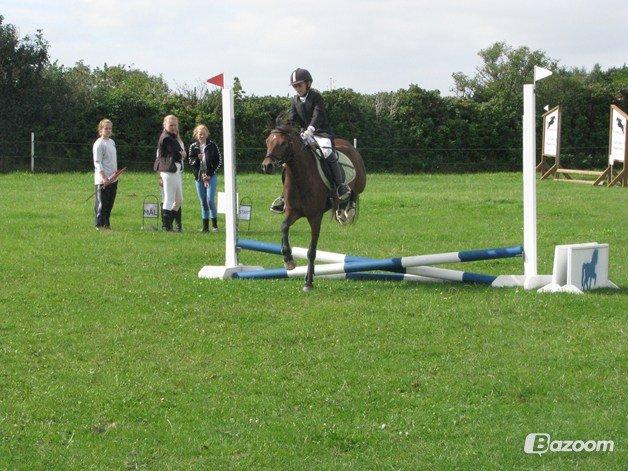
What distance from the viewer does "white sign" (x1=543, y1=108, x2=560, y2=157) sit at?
112 feet

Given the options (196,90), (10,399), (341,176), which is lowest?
(10,399)

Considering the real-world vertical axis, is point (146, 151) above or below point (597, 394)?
above

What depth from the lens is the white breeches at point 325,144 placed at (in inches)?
491

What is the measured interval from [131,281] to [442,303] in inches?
156

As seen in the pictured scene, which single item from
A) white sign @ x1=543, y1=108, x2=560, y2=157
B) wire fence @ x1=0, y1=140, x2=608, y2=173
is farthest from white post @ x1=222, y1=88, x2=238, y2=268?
white sign @ x1=543, y1=108, x2=560, y2=157

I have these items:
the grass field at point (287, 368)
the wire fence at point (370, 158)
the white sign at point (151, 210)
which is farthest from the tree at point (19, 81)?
the grass field at point (287, 368)

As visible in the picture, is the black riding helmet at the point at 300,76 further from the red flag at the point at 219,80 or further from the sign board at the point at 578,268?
the sign board at the point at 578,268

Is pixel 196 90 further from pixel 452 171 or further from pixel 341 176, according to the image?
pixel 341 176

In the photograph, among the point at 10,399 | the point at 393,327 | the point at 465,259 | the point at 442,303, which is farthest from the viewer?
the point at 465,259

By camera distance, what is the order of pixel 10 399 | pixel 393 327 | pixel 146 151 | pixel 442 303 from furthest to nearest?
pixel 146 151 → pixel 442 303 → pixel 393 327 → pixel 10 399

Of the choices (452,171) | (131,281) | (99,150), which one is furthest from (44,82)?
(131,281)

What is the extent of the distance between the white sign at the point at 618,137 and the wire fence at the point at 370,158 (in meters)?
6.80

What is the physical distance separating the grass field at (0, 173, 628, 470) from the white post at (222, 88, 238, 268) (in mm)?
640

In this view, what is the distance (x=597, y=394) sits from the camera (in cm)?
788
